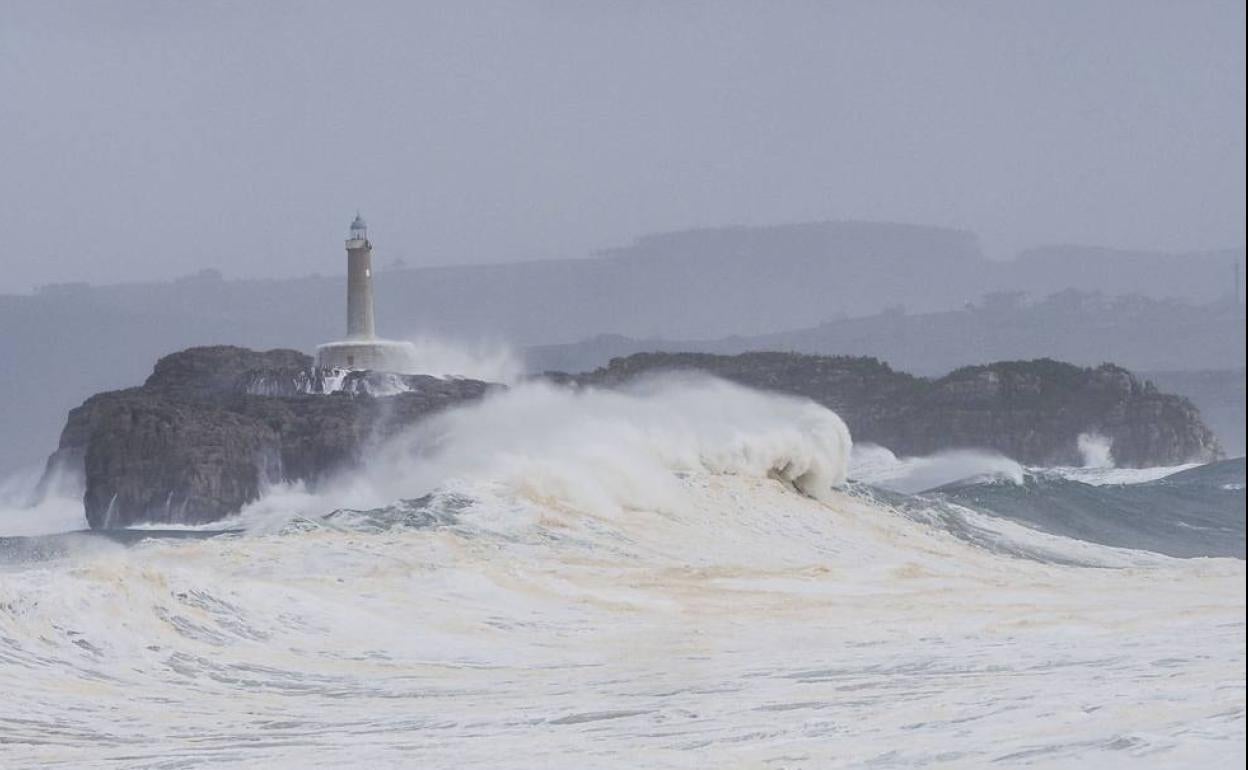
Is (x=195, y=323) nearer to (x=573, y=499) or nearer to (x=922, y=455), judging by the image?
(x=922, y=455)

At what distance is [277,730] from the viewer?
882cm

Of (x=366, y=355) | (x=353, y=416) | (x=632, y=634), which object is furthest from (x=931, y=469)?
(x=632, y=634)

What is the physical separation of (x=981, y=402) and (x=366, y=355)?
15.0 meters

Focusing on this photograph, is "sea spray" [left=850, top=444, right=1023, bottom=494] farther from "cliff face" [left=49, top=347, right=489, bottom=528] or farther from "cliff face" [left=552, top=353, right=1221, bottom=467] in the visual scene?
"cliff face" [left=49, top=347, right=489, bottom=528]

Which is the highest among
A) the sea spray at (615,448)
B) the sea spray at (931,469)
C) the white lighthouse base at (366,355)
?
the white lighthouse base at (366,355)

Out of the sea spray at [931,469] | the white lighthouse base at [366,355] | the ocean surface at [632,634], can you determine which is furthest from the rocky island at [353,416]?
the ocean surface at [632,634]

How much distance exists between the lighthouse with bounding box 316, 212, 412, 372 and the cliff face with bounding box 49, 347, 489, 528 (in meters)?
3.09

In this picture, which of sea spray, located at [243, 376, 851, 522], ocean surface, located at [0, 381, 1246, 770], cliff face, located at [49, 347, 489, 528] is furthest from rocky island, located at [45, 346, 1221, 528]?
ocean surface, located at [0, 381, 1246, 770]

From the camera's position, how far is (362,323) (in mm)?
47562

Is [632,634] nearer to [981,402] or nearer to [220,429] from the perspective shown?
[220,429]

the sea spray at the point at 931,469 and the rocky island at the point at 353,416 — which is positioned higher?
the rocky island at the point at 353,416

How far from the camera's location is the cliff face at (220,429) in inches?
1302

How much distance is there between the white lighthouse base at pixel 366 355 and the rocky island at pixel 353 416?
7.11ft

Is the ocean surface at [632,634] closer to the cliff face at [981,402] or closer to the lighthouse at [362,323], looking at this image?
the cliff face at [981,402]
